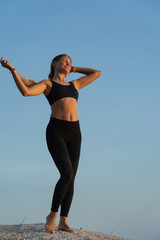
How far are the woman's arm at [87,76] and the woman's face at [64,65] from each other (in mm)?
304

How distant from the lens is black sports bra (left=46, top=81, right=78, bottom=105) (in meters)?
5.72

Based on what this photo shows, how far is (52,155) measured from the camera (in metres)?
5.53

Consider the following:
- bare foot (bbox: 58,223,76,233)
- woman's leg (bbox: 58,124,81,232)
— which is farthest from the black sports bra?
bare foot (bbox: 58,223,76,233)

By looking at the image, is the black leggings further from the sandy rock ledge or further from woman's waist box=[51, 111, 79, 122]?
the sandy rock ledge

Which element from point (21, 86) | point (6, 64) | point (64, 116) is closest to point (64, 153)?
point (64, 116)

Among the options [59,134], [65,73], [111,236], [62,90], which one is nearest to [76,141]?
[59,134]

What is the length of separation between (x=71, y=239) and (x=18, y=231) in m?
1.13

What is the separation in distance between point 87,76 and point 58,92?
1057 millimetres

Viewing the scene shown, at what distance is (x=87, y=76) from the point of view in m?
6.55

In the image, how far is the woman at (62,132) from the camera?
17.5ft

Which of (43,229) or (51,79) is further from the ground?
(51,79)

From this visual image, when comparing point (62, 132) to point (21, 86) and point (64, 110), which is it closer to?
point (64, 110)

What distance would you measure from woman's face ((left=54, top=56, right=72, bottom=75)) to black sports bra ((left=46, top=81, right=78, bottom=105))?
0.37 m

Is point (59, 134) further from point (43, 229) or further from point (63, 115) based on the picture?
point (43, 229)
